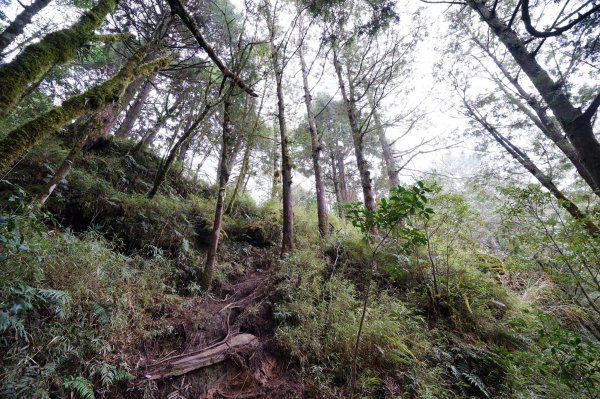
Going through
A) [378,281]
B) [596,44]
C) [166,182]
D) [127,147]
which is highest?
[127,147]

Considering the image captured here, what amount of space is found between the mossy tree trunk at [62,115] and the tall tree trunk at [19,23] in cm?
327

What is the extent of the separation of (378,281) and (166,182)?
6.97 metres

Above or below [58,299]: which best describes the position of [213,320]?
below

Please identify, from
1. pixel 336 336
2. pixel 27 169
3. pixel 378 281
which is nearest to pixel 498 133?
pixel 378 281

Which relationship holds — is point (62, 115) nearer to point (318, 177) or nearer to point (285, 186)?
point (285, 186)

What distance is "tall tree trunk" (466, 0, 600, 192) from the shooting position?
337 centimetres

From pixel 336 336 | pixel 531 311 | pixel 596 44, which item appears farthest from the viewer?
pixel 531 311

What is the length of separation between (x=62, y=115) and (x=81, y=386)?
10.1 ft

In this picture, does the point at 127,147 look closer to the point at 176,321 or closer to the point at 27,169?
the point at 27,169

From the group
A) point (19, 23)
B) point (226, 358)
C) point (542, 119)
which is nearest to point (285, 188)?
point (226, 358)

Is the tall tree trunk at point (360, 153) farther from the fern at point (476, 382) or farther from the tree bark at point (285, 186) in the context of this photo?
the fern at point (476, 382)

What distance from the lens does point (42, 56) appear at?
9.27 feet

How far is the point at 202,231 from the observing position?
22.5 feet

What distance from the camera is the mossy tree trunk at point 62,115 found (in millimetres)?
2643
